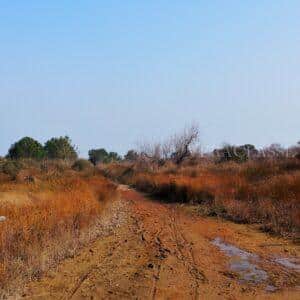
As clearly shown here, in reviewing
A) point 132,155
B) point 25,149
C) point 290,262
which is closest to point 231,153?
point 132,155

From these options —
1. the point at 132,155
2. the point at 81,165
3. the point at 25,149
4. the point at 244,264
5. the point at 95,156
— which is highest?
the point at 25,149

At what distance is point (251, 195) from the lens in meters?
20.3

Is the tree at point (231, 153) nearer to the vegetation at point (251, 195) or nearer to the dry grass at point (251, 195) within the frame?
the vegetation at point (251, 195)

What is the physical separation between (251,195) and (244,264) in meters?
10.6

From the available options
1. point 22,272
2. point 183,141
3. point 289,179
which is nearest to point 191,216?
point 289,179

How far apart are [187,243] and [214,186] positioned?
1184 centimetres

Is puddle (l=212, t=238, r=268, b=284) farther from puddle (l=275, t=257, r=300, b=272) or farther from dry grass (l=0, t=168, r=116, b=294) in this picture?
dry grass (l=0, t=168, r=116, b=294)

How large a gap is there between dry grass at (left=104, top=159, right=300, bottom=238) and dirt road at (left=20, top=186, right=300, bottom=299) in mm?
1515

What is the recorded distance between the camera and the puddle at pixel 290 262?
9.59 metres

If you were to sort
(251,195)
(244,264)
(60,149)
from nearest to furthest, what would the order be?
(244,264) < (251,195) < (60,149)

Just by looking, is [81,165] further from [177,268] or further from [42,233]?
[177,268]

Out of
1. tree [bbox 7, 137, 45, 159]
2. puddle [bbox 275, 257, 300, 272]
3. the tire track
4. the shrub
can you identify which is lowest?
puddle [bbox 275, 257, 300, 272]

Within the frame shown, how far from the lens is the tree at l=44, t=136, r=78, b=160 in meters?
65.9

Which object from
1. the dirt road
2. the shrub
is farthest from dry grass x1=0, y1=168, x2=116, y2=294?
the shrub
